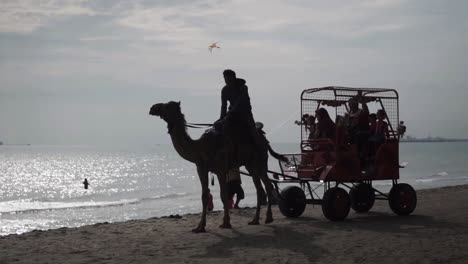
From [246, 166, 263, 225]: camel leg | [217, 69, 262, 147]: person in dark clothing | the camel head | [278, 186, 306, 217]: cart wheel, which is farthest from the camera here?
[278, 186, 306, 217]: cart wheel

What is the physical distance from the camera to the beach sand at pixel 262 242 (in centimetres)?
928

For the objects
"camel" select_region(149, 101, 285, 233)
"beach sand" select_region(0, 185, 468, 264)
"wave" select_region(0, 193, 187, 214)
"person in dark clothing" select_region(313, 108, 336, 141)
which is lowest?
"wave" select_region(0, 193, 187, 214)

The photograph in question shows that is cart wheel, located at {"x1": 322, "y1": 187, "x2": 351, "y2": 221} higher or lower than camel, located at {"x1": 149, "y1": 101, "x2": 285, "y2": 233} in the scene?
lower

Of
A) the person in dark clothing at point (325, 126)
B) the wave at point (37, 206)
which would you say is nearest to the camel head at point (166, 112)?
the person in dark clothing at point (325, 126)

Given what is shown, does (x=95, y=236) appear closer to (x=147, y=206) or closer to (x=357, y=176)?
(x=357, y=176)

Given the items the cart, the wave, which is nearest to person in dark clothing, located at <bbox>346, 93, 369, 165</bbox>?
the cart

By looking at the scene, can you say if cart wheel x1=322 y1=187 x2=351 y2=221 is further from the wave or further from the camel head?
the wave

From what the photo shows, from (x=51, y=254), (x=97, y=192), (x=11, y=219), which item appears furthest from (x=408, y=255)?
(x=97, y=192)

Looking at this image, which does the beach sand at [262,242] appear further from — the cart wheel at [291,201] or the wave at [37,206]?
the wave at [37,206]

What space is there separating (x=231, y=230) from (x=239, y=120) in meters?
2.21

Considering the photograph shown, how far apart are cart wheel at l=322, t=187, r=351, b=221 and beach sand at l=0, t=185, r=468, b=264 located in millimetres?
258

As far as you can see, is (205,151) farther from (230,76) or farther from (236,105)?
(230,76)

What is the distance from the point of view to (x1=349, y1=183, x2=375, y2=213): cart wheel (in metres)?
15.4

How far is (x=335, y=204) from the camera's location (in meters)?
13.2
